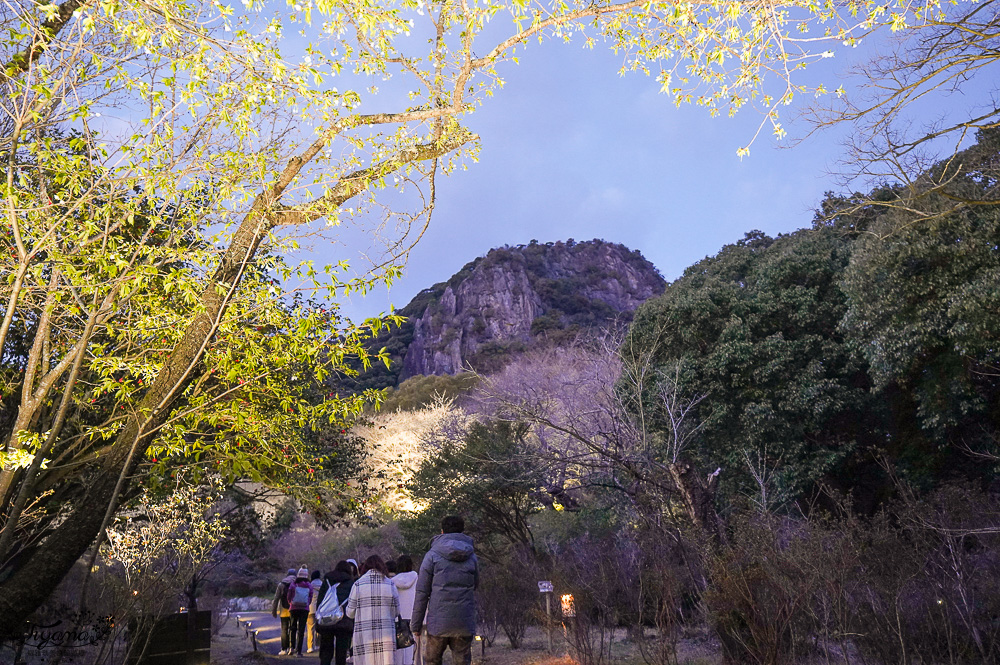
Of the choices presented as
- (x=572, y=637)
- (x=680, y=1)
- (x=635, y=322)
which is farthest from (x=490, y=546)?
(x=680, y=1)

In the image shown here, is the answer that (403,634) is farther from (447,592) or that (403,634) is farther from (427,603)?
(447,592)

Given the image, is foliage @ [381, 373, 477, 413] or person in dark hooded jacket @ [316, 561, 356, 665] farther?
foliage @ [381, 373, 477, 413]

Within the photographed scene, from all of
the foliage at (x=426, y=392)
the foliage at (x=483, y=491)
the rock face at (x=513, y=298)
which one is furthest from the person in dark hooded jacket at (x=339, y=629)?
the rock face at (x=513, y=298)

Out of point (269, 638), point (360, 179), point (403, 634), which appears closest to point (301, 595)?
point (269, 638)

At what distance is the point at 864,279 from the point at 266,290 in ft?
39.4

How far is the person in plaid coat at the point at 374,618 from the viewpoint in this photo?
4.84m

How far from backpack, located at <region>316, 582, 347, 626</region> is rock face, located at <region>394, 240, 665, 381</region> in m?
47.6

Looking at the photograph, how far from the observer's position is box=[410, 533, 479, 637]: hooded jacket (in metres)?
4.59

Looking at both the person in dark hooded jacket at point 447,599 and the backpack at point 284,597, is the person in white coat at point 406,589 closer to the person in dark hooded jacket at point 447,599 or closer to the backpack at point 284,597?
the person in dark hooded jacket at point 447,599

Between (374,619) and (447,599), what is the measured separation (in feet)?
2.28

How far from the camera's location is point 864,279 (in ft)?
41.7

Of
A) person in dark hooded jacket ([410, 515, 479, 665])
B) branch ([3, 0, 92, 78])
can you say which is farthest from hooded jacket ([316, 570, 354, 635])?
branch ([3, 0, 92, 78])

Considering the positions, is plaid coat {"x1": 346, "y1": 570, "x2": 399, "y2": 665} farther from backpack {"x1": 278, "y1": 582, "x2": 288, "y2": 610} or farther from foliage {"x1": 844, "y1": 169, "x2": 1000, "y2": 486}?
foliage {"x1": 844, "y1": 169, "x2": 1000, "y2": 486}

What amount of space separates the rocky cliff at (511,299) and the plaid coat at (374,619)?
48.6 m
